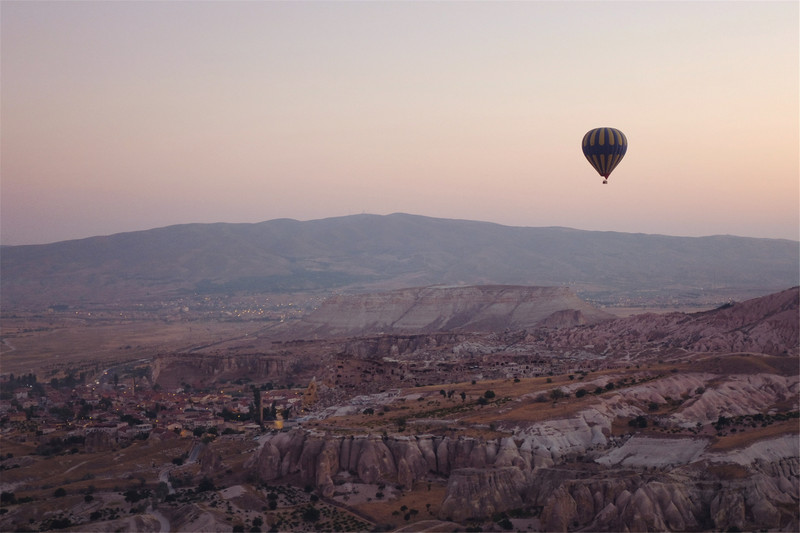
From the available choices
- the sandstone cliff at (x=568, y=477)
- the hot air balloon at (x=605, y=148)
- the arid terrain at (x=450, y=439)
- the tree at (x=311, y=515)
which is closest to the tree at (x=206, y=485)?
the arid terrain at (x=450, y=439)

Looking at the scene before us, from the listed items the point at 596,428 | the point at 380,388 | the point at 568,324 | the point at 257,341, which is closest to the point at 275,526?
the point at 596,428

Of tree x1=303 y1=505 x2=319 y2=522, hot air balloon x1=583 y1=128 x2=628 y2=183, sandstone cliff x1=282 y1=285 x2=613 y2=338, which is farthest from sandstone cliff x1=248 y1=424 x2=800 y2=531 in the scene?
sandstone cliff x1=282 y1=285 x2=613 y2=338

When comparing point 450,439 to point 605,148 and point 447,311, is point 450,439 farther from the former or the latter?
point 447,311

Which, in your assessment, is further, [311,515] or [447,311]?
[447,311]

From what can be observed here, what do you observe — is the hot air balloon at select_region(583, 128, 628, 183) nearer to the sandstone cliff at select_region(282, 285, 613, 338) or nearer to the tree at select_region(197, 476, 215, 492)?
the tree at select_region(197, 476, 215, 492)

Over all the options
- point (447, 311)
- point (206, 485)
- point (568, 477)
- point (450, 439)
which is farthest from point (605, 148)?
point (447, 311)
